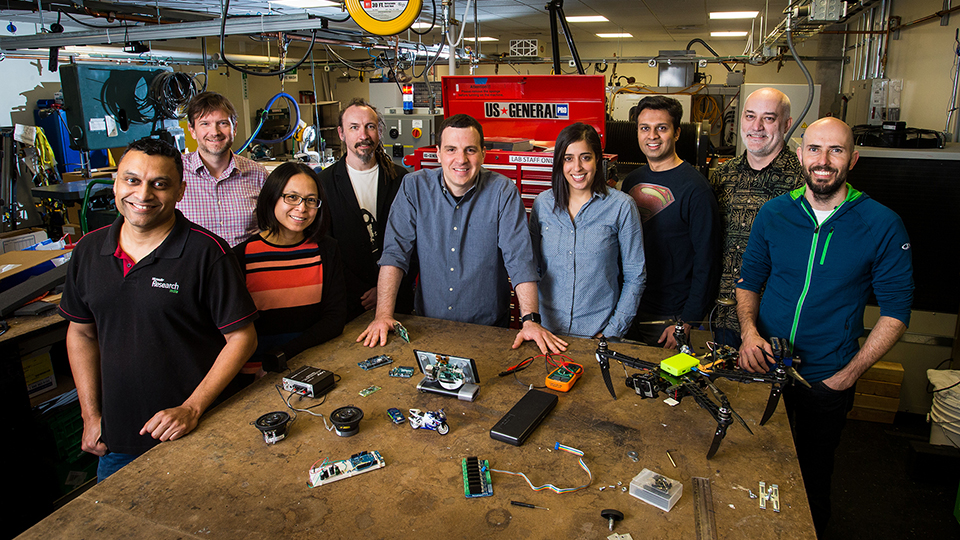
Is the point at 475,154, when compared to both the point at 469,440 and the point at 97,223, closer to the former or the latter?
the point at 469,440

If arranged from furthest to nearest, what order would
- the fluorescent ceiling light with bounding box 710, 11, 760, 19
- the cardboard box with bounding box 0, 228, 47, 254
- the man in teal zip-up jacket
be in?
the fluorescent ceiling light with bounding box 710, 11, 760, 19 → the cardboard box with bounding box 0, 228, 47, 254 → the man in teal zip-up jacket

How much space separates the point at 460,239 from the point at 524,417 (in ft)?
3.09

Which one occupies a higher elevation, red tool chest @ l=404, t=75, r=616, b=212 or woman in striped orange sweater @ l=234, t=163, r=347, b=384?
red tool chest @ l=404, t=75, r=616, b=212

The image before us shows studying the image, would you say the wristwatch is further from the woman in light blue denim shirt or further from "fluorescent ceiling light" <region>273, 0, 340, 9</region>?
"fluorescent ceiling light" <region>273, 0, 340, 9</region>

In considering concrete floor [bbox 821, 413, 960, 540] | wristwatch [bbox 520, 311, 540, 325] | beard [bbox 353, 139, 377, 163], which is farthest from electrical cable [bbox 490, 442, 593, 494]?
beard [bbox 353, 139, 377, 163]

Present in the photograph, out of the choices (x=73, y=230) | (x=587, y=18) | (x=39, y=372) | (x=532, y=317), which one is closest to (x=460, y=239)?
(x=532, y=317)

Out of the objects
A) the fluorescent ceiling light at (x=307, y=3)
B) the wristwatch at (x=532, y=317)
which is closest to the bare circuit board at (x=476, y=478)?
the wristwatch at (x=532, y=317)

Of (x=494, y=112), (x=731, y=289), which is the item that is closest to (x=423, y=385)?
(x=731, y=289)

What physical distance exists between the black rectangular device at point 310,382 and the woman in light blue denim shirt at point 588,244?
0.97 metres

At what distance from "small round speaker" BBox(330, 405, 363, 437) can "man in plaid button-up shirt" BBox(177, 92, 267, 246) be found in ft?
4.31

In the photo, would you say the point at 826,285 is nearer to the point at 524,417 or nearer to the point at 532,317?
the point at 532,317

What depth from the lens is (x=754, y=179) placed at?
2.42m

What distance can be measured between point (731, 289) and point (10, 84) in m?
8.80

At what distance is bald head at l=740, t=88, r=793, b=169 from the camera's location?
237cm
